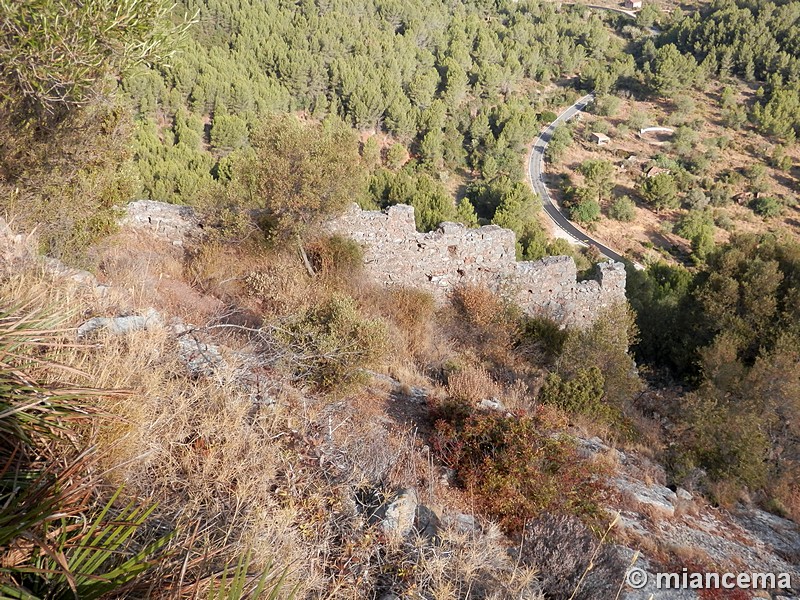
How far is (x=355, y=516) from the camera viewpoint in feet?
10.6

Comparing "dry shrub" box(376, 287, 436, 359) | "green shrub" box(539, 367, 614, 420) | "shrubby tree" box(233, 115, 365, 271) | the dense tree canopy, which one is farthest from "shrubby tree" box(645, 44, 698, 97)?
"green shrub" box(539, 367, 614, 420)

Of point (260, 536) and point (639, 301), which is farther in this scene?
point (639, 301)

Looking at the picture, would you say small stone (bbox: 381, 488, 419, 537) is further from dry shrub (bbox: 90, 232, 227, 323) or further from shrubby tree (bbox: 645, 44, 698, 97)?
shrubby tree (bbox: 645, 44, 698, 97)

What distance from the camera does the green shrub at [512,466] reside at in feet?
14.5

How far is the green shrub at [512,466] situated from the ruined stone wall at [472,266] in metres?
5.76

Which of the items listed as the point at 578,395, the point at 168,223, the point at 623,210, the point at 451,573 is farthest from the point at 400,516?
the point at 623,210

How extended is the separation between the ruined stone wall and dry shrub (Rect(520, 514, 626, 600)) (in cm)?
761

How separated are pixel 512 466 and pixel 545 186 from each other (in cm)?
3224

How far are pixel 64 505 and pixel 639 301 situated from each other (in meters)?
14.4

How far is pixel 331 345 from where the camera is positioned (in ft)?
17.8

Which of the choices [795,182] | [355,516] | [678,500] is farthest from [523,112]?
[355,516]

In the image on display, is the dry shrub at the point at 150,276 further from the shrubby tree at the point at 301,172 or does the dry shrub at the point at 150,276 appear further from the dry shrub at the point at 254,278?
the shrubby tree at the point at 301,172

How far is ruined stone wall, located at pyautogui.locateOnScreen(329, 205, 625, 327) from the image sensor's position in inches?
429

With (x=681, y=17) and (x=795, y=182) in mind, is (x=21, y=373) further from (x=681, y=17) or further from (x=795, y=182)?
(x=681, y=17)
